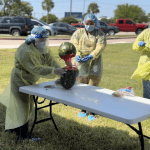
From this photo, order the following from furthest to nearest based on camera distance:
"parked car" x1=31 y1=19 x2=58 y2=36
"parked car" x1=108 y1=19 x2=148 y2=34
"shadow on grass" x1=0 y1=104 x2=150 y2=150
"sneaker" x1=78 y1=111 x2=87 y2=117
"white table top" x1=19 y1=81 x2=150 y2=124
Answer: "parked car" x1=108 y1=19 x2=148 y2=34
"parked car" x1=31 y1=19 x2=58 y2=36
"sneaker" x1=78 y1=111 x2=87 y2=117
"shadow on grass" x1=0 y1=104 x2=150 y2=150
"white table top" x1=19 y1=81 x2=150 y2=124

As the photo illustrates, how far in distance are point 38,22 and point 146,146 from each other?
1804 centimetres

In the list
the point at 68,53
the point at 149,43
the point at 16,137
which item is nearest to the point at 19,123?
the point at 16,137

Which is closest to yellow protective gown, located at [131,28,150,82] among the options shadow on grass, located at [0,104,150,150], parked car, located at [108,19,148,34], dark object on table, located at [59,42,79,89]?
shadow on grass, located at [0,104,150,150]

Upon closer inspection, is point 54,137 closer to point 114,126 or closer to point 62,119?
point 62,119

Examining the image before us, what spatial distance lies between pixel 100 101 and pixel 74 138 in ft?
3.86

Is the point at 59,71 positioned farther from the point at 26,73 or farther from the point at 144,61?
the point at 144,61

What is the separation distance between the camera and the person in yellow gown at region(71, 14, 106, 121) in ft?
13.1

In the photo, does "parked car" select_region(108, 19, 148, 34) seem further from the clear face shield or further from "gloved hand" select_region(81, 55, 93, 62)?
the clear face shield

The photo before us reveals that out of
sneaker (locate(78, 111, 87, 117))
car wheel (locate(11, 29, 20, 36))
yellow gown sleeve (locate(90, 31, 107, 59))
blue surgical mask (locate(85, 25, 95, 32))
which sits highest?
blue surgical mask (locate(85, 25, 95, 32))

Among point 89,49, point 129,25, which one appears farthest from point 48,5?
point 89,49

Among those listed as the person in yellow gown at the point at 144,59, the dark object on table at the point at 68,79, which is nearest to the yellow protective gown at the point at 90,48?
the person in yellow gown at the point at 144,59

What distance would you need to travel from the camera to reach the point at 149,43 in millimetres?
3912

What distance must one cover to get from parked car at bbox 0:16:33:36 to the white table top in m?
16.2

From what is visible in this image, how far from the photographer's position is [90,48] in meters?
4.13
